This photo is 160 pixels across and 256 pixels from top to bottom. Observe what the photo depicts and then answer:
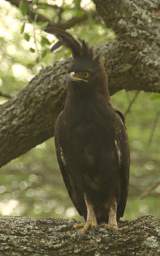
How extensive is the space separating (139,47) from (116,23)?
0.39 m

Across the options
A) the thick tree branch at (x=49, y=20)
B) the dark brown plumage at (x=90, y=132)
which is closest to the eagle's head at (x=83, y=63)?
the dark brown plumage at (x=90, y=132)

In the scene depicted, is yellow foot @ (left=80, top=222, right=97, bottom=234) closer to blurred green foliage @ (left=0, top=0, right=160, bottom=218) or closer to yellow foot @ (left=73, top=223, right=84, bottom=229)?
yellow foot @ (left=73, top=223, right=84, bottom=229)

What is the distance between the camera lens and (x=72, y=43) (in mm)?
7602

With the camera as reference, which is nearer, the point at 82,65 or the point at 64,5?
the point at 82,65

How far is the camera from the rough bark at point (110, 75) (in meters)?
7.64

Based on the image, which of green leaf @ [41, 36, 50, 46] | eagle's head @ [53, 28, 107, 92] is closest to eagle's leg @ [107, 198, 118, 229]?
eagle's head @ [53, 28, 107, 92]

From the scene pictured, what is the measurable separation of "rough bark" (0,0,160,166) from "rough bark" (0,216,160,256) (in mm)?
1851

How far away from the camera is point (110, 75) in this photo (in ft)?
A: 26.1

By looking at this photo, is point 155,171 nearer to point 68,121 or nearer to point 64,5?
point 64,5

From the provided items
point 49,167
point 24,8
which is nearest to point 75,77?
point 24,8

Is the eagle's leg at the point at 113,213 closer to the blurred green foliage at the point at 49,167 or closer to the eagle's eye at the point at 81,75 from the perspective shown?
the eagle's eye at the point at 81,75

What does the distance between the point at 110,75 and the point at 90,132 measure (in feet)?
2.34

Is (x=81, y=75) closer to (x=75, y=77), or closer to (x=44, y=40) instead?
(x=75, y=77)

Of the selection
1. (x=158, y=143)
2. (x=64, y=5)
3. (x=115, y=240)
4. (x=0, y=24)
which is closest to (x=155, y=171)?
(x=158, y=143)
